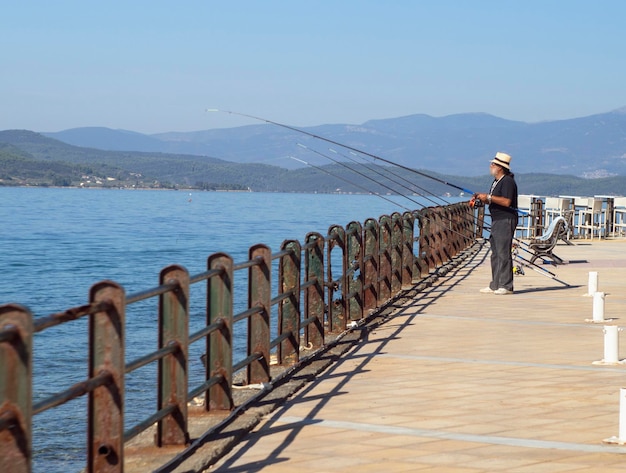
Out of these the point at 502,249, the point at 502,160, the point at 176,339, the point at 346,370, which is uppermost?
the point at 502,160

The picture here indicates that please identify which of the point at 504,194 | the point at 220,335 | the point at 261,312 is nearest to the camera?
the point at 220,335

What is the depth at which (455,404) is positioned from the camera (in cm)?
766

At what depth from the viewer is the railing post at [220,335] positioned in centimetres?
705

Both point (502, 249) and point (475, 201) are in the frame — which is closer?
point (475, 201)

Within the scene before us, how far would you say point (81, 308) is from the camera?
4.83 meters

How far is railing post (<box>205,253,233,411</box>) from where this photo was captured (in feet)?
23.1

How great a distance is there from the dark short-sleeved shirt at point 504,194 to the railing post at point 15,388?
1144cm

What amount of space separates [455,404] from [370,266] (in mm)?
5919

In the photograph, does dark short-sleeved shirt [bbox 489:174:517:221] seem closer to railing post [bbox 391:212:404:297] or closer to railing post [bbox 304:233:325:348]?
railing post [bbox 391:212:404:297]

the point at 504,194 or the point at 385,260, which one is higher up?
the point at 504,194

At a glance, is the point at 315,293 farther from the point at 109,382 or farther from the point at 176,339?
the point at 109,382

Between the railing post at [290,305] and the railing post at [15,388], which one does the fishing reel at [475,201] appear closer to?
the railing post at [290,305]

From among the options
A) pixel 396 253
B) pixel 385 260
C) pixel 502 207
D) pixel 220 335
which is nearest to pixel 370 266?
pixel 385 260

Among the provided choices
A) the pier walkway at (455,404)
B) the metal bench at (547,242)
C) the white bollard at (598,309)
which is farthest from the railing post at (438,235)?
the white bollard at (598,309)
